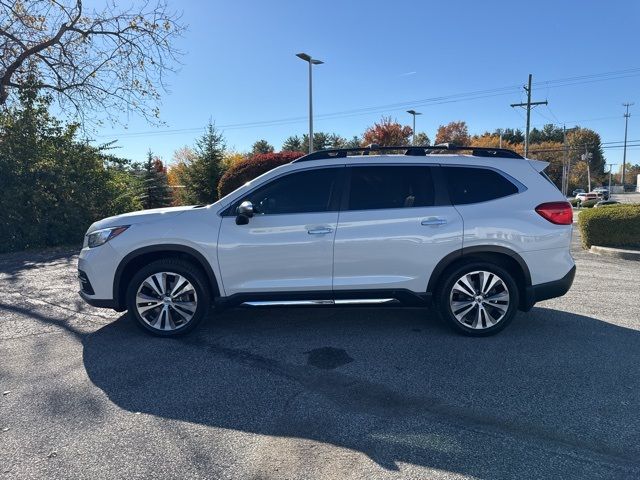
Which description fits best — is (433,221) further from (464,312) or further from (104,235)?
(104,235)

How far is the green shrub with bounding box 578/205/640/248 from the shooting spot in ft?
33.8

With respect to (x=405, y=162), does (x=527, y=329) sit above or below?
below

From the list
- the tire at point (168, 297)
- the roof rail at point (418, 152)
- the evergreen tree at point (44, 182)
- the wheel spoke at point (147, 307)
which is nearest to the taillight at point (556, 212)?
the roof rail at point (418, 152)

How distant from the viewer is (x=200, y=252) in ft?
15.4

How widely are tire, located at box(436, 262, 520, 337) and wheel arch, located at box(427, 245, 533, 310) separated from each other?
7cm

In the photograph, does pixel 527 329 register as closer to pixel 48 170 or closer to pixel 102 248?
pixel 102 248

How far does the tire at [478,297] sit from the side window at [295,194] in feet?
4.91

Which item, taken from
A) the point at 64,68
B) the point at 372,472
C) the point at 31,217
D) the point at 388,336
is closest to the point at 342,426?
the point at 372,472

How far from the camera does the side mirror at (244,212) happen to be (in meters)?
4.55

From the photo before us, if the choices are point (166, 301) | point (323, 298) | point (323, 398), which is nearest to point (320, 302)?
point (323, 298)

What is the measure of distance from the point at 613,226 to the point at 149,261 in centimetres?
1003

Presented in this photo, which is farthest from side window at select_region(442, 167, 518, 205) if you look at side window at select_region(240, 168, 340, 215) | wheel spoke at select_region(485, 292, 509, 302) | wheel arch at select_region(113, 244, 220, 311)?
wheel arch at select_region(113, 244, 220, 311)

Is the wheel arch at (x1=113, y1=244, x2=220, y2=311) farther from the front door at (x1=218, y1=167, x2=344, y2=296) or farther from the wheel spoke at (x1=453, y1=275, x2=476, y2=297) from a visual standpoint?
the wheel spoke at (x1=453, y1=275, x2=476, y2=297)

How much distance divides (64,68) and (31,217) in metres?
4.72
